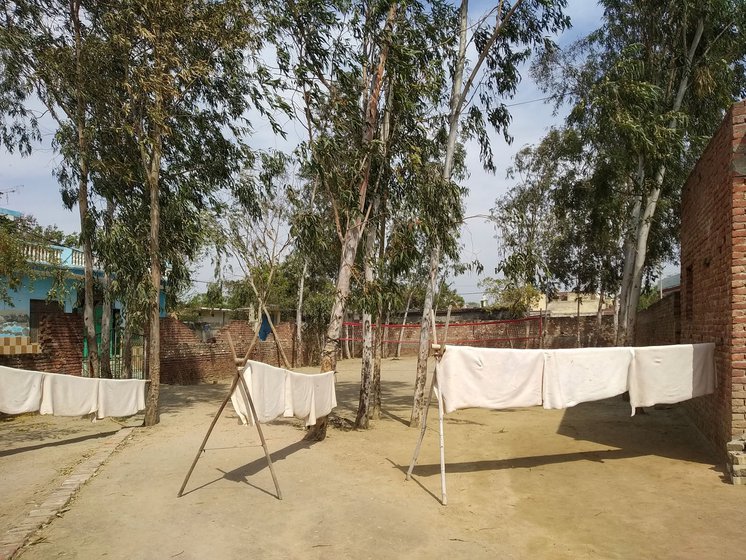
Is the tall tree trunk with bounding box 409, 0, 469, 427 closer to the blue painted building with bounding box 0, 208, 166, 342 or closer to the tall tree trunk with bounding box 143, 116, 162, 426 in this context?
the tall tree trunk with bounding box 143, 116, 162, 426

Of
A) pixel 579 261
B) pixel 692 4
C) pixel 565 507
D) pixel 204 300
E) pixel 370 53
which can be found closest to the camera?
pixel 565 507

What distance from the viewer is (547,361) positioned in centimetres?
717

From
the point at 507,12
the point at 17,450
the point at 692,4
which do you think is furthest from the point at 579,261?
the point at 17,450

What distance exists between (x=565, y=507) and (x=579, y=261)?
21078mm

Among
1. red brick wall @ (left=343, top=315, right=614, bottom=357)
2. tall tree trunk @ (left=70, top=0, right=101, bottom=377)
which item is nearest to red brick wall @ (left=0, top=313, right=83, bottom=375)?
tall tree trunk @ (left=70, top=0, right=101, bottom=377)

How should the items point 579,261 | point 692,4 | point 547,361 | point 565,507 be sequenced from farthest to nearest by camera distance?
point 579,261 → point 692,4 → point 547,361 → point 565,507

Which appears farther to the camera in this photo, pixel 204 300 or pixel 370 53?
pixel 204 300

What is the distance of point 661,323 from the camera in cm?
1516

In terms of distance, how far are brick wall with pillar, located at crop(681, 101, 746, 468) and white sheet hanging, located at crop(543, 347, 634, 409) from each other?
45.3 inches

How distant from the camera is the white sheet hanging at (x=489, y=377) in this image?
688 centimetres

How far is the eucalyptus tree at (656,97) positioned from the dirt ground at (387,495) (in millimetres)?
5330

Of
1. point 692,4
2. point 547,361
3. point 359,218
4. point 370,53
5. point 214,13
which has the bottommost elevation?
point 547,361

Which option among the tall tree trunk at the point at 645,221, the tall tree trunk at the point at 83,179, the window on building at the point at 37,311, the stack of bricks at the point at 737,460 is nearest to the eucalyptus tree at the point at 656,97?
the tall tree trunk at the point at 645,221

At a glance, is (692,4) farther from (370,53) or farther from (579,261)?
(579,261)
